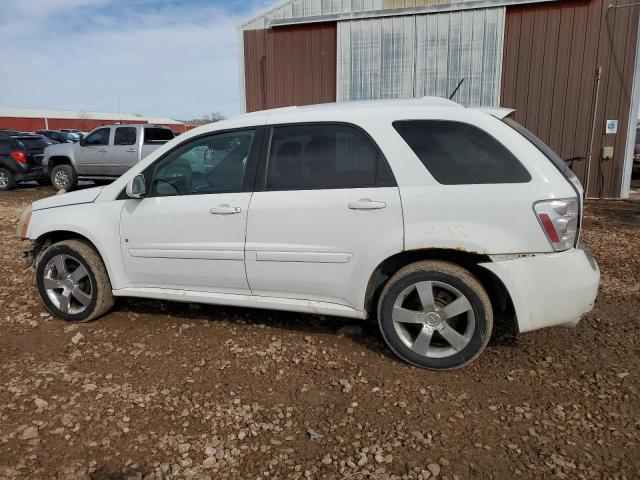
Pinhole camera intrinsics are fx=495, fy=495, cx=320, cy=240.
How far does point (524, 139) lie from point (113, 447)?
293 cm

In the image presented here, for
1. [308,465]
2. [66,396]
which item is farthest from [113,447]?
[308,465]

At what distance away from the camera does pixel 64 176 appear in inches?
545

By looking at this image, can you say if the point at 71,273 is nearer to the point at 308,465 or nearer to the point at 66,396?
the point at 66,396

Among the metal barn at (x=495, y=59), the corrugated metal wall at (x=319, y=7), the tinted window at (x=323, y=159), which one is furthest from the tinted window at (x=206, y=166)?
the corrugated metal wall at (x=319, y=7)

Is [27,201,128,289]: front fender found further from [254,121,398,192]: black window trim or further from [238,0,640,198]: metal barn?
[238,0,640,198]: metal barn

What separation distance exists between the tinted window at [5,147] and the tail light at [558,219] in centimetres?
1561

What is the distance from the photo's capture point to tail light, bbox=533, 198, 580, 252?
9.46 feet

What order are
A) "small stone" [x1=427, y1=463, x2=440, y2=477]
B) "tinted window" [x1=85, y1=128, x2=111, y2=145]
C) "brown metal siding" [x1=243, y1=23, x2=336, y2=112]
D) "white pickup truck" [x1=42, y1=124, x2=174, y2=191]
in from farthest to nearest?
1. "tinted window" [x1=85, y1=128, x2=111, y2=145]
2. "white pickup truck" [x1=42, y1=124, x2=174, y2=191]
3. "brown metal siding" [x1=243, y1=23, x2=336, y2=112]
4. "small stone" [x1=427, y1=463, x2=440, y2=477]

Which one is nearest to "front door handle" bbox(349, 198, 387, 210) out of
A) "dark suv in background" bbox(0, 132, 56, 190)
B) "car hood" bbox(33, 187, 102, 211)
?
"car hood" bbox(33, 187, 102, 211)

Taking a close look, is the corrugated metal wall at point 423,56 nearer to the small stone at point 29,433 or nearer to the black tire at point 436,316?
the black tire at point 436,316

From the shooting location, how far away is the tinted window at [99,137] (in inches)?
529

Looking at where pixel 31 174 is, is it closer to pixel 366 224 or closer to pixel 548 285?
pixel 366 224

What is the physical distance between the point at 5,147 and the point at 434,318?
15.2 meters

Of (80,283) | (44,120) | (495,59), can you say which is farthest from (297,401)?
(44,120)
